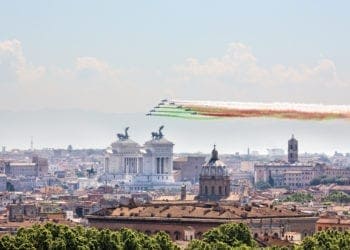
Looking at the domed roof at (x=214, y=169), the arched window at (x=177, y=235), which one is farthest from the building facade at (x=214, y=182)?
the arched window at (x=177, y=235)

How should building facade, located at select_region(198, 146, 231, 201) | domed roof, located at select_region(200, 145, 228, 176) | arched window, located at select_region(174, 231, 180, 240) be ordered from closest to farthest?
1. arched window, located at select_region(174, 231, 180, 240)
2. building facade, located at select_region(198, 146, 231, 201)
3. domed roof, located at select_region(200, 145, 228, 176)

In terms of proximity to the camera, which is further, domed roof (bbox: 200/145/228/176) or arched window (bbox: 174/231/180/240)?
domed roof (bbox: 200/145/228/176)

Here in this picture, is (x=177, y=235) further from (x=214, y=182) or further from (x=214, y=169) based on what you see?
(x=214, y=169)

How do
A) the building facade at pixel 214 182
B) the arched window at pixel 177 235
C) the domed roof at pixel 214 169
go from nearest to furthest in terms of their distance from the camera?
the arched window at pixel 177 235
the building facade at pixel 214 182
the domed roof at pixel 214 169

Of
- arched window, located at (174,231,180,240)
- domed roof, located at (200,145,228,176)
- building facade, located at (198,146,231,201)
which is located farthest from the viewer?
domed roof, located at (200,145,228,176)

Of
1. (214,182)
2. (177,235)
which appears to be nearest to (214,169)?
(214,182)

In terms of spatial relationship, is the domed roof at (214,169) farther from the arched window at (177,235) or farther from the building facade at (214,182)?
the arched window at (177,235)

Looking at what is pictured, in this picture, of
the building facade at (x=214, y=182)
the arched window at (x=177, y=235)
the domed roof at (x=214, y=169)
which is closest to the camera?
the arched window at (x=177, y=235)

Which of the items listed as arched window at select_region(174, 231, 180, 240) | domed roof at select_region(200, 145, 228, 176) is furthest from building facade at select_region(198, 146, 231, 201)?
arched window at select_region(174, 231, 180, 240)

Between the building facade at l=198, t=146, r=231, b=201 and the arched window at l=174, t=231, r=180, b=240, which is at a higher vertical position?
the building facade at l=198, t=146, r=231, b=201

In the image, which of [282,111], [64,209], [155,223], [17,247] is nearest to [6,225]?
[155,223]

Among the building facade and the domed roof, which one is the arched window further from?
the domed roof
